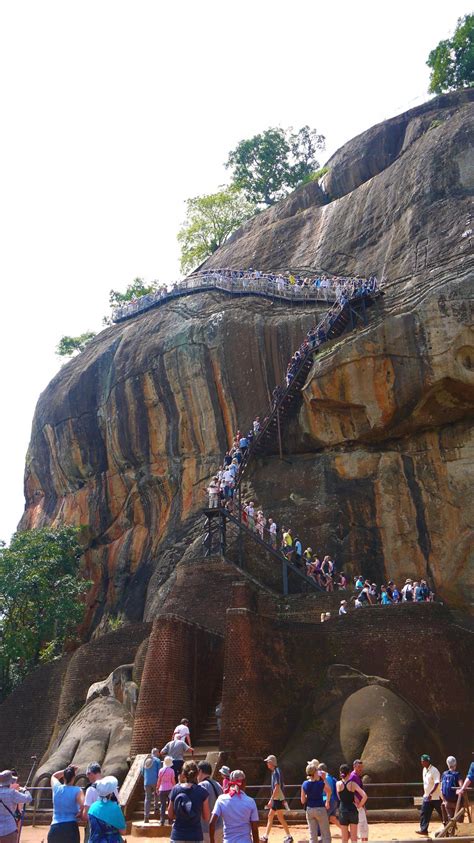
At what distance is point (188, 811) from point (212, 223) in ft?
169

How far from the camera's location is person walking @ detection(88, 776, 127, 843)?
902cm

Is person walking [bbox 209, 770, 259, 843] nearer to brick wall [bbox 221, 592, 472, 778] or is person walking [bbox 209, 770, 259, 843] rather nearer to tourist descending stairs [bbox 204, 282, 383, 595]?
brick wall [bbox 221, 592, 472, 778]

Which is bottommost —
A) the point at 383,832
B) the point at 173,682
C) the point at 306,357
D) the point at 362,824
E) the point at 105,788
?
the point at 383,832

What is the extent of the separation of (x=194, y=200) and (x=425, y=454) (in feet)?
101

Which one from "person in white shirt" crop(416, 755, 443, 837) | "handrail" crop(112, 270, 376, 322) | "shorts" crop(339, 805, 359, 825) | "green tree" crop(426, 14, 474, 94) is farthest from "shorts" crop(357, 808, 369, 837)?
"green tree" crop(426, 14, 474, 94)

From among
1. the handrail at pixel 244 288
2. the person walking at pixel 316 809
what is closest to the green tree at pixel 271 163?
the handrail at pixel 244 288

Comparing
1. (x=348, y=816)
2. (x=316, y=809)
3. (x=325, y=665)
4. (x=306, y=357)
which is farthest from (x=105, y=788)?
(x=306, y=357)

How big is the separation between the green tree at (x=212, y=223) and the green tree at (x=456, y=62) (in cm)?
1330

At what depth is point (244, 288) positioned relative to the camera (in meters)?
40.3

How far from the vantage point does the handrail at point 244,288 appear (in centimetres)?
3797

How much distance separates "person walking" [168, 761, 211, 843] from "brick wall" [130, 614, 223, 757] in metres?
12.1

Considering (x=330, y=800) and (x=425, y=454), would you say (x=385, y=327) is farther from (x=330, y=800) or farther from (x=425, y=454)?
(x=330, y=800)

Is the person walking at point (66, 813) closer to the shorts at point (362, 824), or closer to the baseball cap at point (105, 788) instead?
the baseball cap at point (105, 788)

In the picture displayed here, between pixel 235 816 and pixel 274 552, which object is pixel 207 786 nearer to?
pixel 235 816
